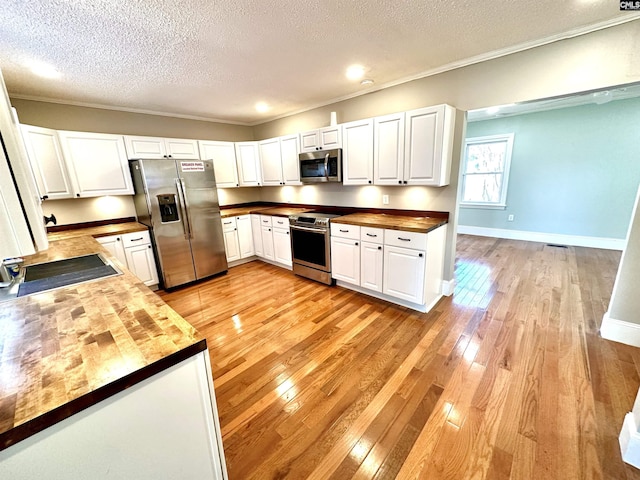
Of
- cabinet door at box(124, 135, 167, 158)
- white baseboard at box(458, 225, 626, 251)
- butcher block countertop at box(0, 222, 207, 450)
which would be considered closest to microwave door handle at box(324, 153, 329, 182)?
cabinet door at box(124, 135, 167, 158)

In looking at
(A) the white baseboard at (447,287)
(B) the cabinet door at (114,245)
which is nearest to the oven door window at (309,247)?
(A) the white baseboard at (447,287)

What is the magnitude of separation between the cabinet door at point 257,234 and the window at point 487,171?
4389mm

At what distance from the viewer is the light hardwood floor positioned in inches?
54.7

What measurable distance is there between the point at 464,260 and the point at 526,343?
Result: 7.58 ft

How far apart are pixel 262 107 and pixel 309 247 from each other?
2.30m

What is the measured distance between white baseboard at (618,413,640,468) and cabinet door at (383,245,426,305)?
5.00ft

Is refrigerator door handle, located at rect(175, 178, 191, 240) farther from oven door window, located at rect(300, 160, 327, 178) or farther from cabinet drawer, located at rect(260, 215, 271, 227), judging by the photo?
oven door window, located at rect(300, 160, 327, 178)

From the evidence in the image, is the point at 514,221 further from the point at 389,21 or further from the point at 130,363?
the point at 130,363

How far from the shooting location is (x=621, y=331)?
222 cm

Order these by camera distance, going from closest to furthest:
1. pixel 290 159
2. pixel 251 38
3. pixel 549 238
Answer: pixel 251 38 → pixel 290 159 → pixel 549 238

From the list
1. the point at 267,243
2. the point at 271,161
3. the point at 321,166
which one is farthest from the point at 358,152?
the point at 267,243

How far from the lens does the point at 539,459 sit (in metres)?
1.37

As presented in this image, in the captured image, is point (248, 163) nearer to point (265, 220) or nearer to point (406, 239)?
Answer: point (265, 220)

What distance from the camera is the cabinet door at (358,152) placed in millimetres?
3123
